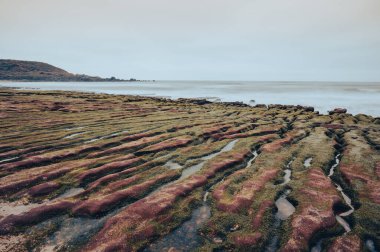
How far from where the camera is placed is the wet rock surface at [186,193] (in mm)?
11250

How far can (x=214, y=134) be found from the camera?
3086 centimetres

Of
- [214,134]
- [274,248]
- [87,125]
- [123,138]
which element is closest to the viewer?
[274,248]

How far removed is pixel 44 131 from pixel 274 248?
29.0 m

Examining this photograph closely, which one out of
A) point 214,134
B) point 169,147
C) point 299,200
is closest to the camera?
point 299,200

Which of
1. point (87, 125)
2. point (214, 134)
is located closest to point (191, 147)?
point (214, 134)

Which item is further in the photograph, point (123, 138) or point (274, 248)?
point (123, 138)

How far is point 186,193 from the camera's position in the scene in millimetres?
15375

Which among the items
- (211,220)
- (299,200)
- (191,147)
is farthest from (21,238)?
(191,147)

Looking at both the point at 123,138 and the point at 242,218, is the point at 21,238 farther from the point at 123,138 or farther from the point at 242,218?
the point at 123,138

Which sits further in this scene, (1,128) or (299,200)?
(1,128)

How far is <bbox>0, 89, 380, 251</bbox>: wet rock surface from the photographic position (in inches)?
443

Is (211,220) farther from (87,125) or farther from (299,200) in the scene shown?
(87,125)

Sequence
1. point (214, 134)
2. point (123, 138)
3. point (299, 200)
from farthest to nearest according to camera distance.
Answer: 1. point (214, 134)
2. point (123, 138)
3. point (299, 200)

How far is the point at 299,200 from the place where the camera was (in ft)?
47.8
